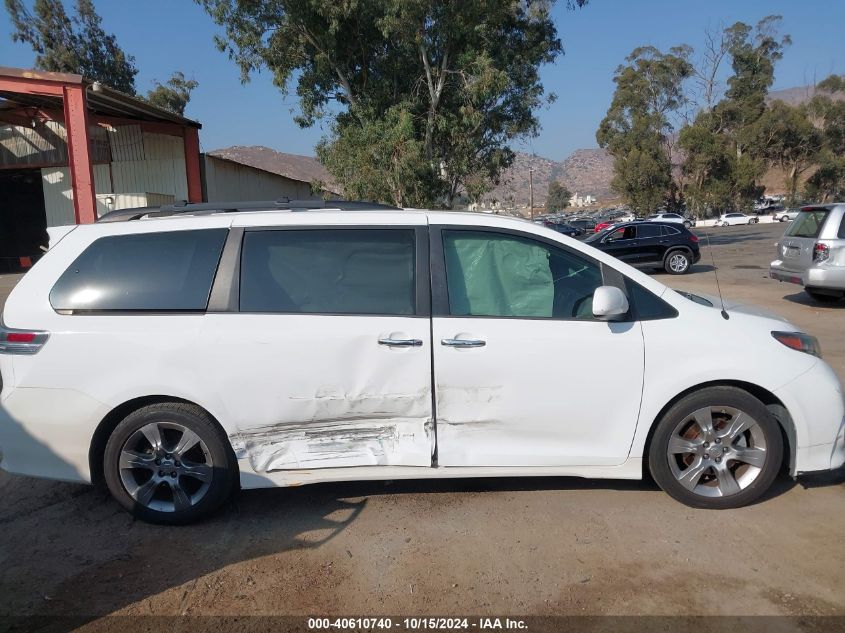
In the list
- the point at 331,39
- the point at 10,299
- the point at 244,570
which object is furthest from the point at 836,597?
the point at 331,39

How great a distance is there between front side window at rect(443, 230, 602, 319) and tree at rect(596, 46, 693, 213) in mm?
54730

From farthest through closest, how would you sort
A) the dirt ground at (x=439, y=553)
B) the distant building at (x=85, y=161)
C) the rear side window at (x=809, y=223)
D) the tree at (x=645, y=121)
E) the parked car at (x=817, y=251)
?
the tree at (x=645, y=121), the distant building at (x=85, y=161), the rear side window at (x=809, y=223), the parked car at (x=817, y=251), the dirt ground at (x=439, y=553)

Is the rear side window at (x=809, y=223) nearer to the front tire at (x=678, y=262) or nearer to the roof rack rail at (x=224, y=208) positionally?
the front tire at (x=678, y=262)

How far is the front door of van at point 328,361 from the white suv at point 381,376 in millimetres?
11

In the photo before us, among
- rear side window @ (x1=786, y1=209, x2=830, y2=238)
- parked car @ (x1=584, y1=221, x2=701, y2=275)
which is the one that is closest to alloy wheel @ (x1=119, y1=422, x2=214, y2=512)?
rear side window @ (x1=786, y1=209, x2=830, y2=238)

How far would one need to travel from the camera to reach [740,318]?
12.6 ft

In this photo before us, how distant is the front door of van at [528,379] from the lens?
12.0 ft

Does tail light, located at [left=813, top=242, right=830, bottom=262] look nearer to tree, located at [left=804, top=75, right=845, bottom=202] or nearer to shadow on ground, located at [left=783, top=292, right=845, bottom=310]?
shadow on ground, located at [left=783, top=292, right=845, bottom=310]

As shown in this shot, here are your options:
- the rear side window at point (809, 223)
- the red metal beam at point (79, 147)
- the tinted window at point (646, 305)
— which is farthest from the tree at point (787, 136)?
the tinted window at point (646, 305)

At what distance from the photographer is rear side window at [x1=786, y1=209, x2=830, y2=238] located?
1057 cm

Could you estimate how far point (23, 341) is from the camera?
373 centimetres

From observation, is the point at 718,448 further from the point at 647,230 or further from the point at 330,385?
the point at 647,230

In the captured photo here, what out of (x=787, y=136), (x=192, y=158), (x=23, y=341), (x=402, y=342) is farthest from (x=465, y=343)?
(x=787, y=136)

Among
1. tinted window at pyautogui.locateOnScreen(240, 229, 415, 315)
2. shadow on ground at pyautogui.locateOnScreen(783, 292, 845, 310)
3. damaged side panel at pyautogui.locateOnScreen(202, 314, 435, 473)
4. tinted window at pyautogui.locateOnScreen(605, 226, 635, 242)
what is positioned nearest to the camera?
damaged side panel at pyautogui.locateOnScreen(202, 314, 435, 473)
